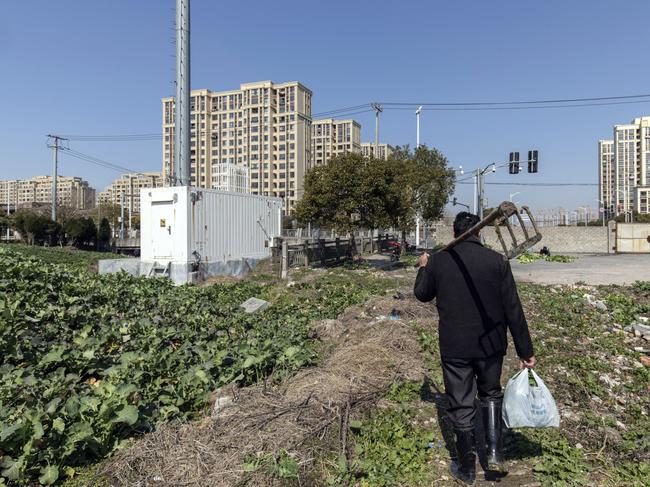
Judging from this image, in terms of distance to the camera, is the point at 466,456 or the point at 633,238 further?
the point at 633,238

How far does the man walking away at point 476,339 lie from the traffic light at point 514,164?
2519cm

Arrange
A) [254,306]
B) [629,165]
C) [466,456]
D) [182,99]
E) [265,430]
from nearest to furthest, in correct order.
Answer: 1. [466,456]
2. [265,430]
3. [254,306]
4. [182,99]
5. [629,165]

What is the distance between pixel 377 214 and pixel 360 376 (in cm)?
1437

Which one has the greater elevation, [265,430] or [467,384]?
[467,384]

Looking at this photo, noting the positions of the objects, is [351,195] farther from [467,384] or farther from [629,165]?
[629,165]

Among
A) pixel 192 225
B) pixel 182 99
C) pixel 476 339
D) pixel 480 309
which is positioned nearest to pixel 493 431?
pixel 476 339

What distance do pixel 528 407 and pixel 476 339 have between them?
613 mm

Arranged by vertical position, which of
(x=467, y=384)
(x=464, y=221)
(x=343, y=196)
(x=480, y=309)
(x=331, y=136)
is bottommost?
(x=467, y=384)

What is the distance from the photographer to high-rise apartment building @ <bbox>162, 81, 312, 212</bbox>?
124000 millimetres

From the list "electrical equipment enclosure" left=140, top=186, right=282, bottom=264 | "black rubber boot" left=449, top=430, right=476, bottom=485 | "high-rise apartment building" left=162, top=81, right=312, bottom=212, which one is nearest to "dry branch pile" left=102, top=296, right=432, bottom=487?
"black rubber boot" left=449, top=430, right=476, bottom=485

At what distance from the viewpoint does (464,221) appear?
3564 millimetres

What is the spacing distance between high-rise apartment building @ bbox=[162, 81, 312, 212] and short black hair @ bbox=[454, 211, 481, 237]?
119 m

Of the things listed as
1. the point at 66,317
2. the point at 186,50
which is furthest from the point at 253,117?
the point at 66,317

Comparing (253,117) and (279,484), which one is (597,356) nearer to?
(279,484)
